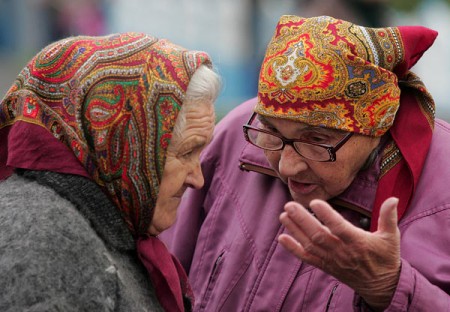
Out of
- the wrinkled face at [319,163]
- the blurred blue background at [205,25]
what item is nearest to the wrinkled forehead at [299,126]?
the wrinkled face at [319,163]

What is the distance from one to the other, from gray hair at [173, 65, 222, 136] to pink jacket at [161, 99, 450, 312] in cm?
51

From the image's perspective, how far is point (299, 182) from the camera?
3166 millimetres

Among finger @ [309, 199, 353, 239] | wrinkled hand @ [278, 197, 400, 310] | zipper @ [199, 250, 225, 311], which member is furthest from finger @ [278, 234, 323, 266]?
zipper @ [199, 250, 225, 311]

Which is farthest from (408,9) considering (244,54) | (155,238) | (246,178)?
(155,238)

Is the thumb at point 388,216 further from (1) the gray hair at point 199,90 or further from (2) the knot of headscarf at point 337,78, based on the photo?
(1) the gray hair at point 199,90

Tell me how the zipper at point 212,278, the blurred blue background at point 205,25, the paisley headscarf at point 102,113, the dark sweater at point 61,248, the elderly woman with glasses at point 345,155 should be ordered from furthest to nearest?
the blurred blue background at point 205,25 < the zipper at point 212,278 < the elderly woman with glasses at point 345,155 < the paisley headscarf at point 102,113 < the dark sweater at point 61,248

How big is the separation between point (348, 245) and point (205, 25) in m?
6.73

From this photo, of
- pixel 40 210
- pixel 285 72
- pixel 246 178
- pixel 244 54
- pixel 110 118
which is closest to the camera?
pixel 40 210

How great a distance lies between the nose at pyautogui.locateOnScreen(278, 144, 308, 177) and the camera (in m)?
3.08

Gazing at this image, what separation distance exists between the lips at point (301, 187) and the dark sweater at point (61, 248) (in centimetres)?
67

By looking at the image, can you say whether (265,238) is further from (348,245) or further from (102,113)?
(102,113)

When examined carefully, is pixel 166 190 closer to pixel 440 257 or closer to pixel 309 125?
pixel 309 125

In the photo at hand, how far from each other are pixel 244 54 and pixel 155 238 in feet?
21.6

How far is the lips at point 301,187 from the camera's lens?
10.3 feet
